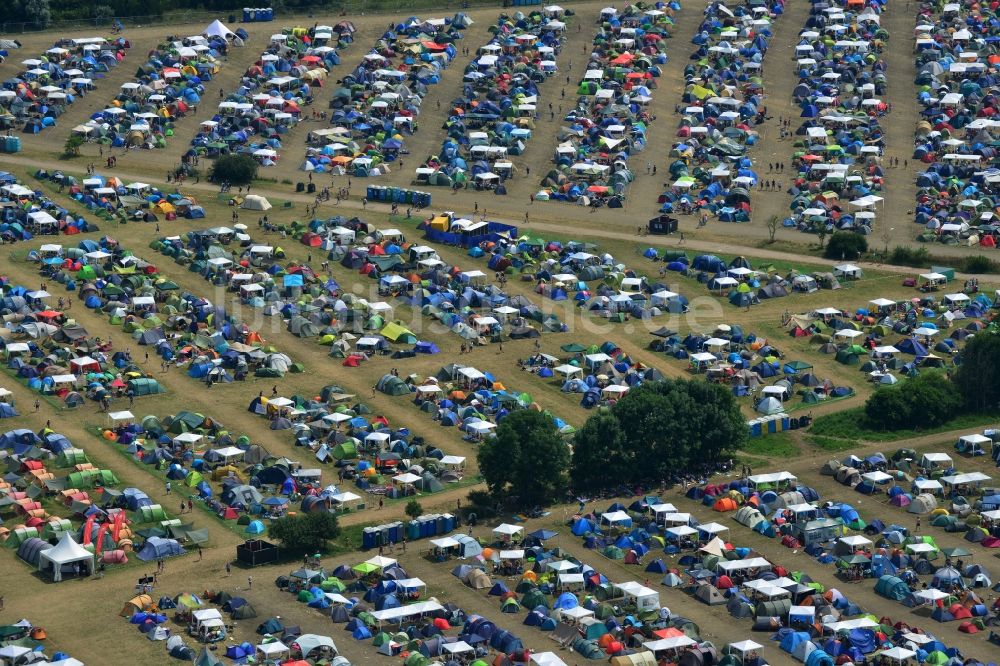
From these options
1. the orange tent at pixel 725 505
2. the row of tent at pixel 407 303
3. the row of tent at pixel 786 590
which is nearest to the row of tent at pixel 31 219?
the row of tent at pixel 407 303

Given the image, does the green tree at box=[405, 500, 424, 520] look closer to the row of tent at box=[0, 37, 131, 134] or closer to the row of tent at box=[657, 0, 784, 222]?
the row of tent at box=[657, 0, 784, 222]

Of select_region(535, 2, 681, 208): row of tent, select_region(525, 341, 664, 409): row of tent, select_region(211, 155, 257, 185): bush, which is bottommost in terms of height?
select_region(525, 341, 664, 409): row of tent

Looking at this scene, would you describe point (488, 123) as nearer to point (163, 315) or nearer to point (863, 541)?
point (163, 315)

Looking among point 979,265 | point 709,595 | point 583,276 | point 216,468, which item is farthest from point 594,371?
point 979,265

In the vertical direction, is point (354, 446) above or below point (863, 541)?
above

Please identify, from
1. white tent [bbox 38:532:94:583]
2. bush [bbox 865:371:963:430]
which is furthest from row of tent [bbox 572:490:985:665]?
white tent [bbox 38:532:94:583]

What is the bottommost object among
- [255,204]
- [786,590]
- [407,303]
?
[786,590]
